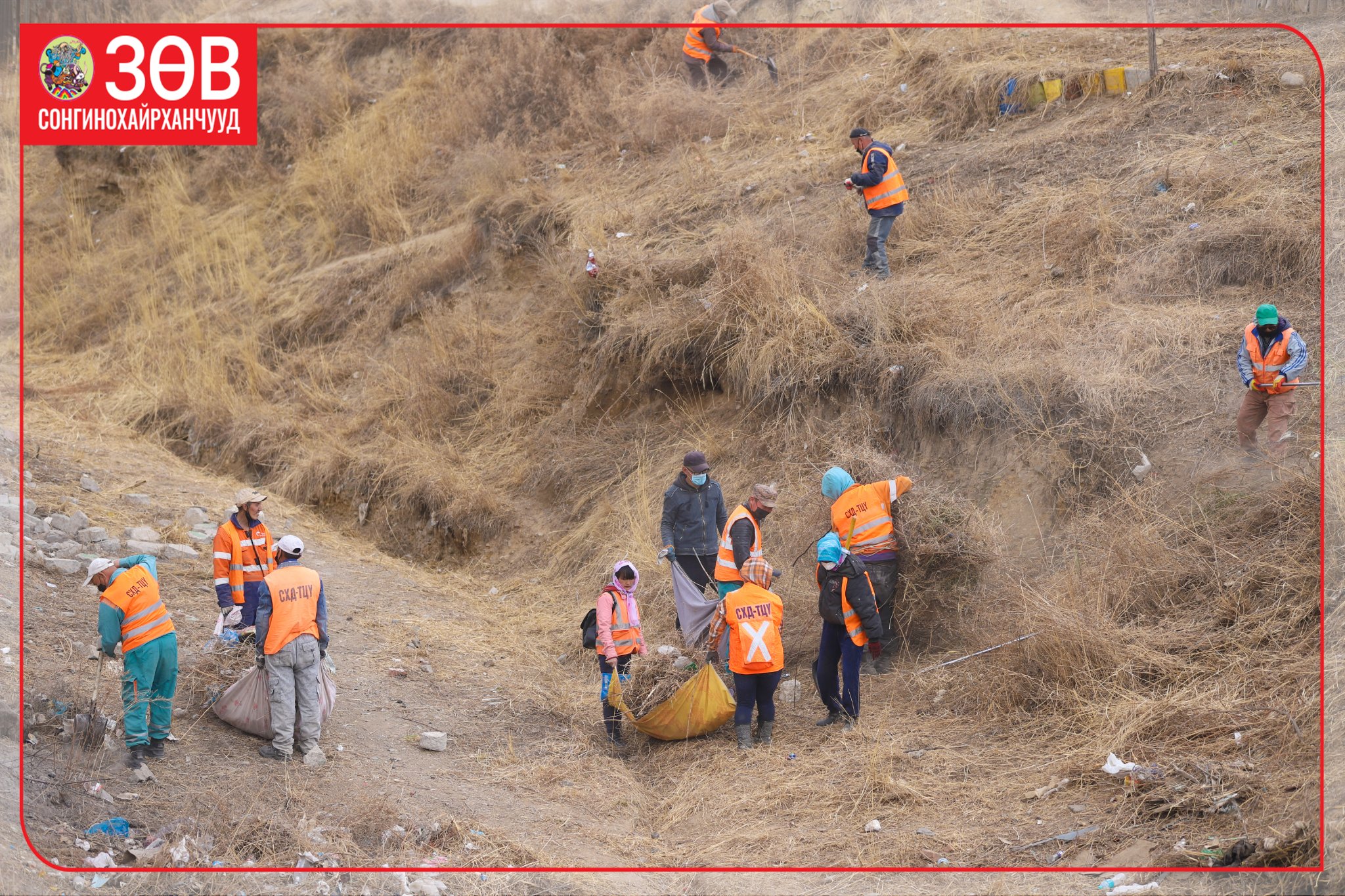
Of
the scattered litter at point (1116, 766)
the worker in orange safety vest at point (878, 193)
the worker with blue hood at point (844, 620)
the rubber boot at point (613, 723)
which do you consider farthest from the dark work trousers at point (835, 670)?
the worker in orange safety vest at point (878, 193)

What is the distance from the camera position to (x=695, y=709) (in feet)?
24.1

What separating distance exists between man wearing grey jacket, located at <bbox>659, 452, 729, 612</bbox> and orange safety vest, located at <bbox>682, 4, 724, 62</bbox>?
26.8ft

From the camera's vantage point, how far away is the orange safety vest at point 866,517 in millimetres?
7812

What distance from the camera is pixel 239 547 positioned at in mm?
7719

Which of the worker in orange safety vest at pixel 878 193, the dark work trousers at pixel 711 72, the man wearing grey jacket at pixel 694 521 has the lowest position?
the man wearing grey jacket at pixel 694 521

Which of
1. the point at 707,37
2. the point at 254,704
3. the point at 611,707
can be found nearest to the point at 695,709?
the point at 611,707

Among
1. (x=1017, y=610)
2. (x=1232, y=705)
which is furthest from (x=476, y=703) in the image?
(x=1232, y=705)

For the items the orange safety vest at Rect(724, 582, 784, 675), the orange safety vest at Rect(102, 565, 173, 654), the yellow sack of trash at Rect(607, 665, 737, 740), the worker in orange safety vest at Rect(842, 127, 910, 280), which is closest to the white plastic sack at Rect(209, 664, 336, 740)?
the orange safety vest at Rect(102, 565, 173, 654)

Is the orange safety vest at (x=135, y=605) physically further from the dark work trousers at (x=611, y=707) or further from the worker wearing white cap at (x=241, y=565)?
the dark work trousers at (x=611, y=707)

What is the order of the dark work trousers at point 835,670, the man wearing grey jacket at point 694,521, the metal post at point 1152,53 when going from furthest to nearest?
the metal post at point 1152,53 < the man wearing grey jacket at point 694,521 < the dark work trousers at point 835,670

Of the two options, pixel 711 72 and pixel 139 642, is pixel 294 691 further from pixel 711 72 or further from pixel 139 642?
pixel 711 72

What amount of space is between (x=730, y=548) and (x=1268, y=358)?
11.7 feet

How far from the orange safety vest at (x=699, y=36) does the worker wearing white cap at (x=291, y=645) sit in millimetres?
9980

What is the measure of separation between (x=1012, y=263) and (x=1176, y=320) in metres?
1.77
